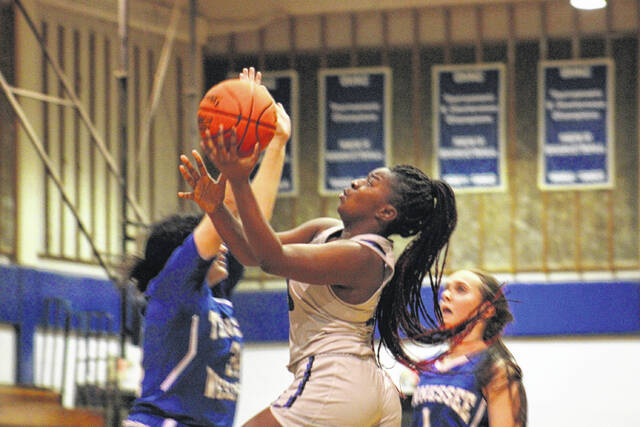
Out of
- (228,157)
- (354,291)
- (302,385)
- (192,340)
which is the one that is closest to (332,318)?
(354,291)

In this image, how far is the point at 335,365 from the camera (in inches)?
114

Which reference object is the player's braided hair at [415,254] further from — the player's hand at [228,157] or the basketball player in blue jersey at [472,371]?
the player's hand at [228,157]

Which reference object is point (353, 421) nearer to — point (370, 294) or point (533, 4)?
point (370, 294)

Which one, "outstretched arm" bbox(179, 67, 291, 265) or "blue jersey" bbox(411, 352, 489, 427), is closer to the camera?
"outstretched arm" bbox(179, 67, 291, 265)

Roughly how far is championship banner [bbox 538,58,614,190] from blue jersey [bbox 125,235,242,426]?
6056mm

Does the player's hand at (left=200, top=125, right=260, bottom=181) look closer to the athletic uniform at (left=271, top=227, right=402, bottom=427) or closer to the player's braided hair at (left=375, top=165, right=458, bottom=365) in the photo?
the athletic uniform at (left=271, top=227, right=402, bottom=427)

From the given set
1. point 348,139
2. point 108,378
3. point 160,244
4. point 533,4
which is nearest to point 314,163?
point 348,139

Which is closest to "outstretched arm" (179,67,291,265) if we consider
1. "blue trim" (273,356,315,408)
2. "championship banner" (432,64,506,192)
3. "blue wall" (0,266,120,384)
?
"blue trim" (273,356,315,408)

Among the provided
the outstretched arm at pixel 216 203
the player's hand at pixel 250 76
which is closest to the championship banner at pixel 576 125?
the player's hand at pixel 250 76

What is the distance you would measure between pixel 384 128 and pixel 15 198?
321 centimetres

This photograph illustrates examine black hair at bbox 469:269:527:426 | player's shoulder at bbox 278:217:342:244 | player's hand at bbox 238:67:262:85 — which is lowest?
black hair at bbox 469:269:527:426

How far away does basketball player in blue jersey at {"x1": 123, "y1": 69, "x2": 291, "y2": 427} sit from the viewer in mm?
3023

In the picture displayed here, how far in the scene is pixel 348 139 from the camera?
Result: 29.4ft

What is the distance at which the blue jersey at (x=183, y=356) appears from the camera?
3.03 m
